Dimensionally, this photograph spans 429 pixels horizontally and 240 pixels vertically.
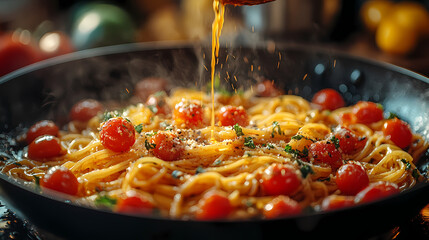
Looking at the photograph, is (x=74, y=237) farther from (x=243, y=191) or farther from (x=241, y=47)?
(x=241, y=47)

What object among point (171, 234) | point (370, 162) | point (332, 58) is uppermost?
point (332, 58)

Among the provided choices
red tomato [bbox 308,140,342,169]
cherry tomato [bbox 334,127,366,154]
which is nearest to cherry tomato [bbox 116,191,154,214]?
red tomato [bbox 308,140,342,169]

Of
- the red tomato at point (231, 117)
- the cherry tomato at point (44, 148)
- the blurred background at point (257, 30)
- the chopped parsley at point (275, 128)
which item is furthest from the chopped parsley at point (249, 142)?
the blurred background at point (257, 30)

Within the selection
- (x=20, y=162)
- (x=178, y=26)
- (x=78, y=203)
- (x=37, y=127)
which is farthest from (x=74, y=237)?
(x=178, y=26)

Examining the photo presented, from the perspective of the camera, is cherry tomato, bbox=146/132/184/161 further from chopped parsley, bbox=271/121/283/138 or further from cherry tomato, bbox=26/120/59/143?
cherry tomato, bbox=26/120/59/143

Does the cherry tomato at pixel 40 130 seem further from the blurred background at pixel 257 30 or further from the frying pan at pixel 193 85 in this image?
the blurred background at pixel 257 30

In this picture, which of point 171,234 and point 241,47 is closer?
point 171,234
